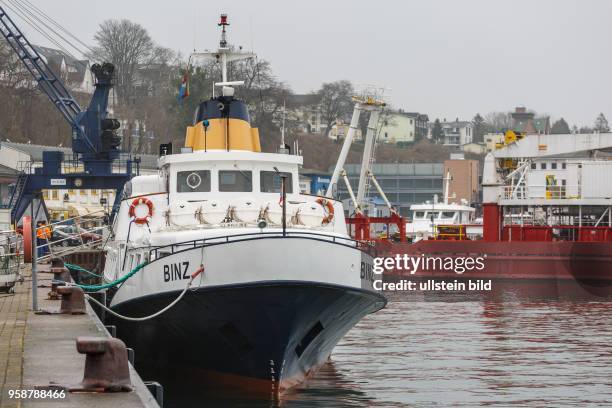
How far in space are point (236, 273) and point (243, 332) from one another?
1.09 m

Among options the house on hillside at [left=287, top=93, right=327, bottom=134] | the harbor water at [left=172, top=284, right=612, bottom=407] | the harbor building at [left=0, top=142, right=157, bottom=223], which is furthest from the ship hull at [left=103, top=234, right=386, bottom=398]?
the house on hillside at [left=287, top=93, right=327, bottom=134]

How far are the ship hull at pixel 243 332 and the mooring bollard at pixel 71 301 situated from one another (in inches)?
46.9

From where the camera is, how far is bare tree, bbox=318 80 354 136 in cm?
16600

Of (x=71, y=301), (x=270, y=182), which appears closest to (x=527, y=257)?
(x=270, y=182)

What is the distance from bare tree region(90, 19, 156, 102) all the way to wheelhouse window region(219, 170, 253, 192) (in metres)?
94.9

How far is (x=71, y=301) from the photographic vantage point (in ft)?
69.9

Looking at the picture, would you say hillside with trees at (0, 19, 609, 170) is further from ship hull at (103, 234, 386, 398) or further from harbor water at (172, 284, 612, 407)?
ship hull at (103, 234, 386, 398)

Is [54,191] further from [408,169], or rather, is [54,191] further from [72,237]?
[408,169]

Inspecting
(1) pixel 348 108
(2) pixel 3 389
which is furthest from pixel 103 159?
(1) pixel 348 108

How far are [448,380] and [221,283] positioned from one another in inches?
254

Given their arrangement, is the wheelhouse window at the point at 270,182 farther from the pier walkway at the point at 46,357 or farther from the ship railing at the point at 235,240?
the pier walkway at the point at 46,357

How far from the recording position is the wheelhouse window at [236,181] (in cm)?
2417

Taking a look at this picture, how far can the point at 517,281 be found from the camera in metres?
59.1

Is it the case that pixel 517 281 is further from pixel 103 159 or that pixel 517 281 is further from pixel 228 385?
pixel 228 385
